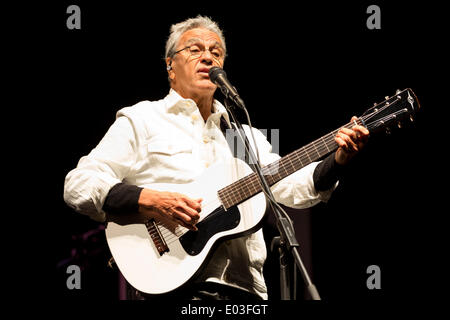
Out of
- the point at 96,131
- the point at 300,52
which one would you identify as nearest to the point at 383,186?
the point at 300,52

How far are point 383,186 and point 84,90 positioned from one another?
222cm

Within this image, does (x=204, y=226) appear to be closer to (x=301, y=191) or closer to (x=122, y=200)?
(x=122, y=200)

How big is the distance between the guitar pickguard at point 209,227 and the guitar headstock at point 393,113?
0.72 metres

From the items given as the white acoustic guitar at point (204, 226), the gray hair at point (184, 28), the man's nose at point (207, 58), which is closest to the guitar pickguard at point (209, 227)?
the white acoustic guitar at point (204, 226)

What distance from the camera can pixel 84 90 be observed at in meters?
3.20

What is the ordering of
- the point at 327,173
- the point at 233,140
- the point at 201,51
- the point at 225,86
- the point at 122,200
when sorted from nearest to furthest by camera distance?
the point at 225,86 < the point at 122,200 < the point at 327,173 < the point at 233,140 < the point at 201,51

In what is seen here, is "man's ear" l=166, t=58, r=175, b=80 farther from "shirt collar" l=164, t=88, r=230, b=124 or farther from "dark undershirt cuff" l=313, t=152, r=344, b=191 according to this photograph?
"dark undershirt cuff" l=313, t=152, r=344, b=191

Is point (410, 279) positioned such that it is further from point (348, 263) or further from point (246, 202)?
point (246, 202)

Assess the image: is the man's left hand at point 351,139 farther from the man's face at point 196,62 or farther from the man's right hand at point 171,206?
the man's face at point 196,62

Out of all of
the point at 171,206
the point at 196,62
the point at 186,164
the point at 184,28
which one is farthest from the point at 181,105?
the point at 171,206

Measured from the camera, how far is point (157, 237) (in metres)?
2.08

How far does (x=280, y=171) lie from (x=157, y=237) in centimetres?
63

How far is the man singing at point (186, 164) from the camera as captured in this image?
6.69 feet

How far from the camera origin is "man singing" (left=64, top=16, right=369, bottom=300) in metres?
2.04
